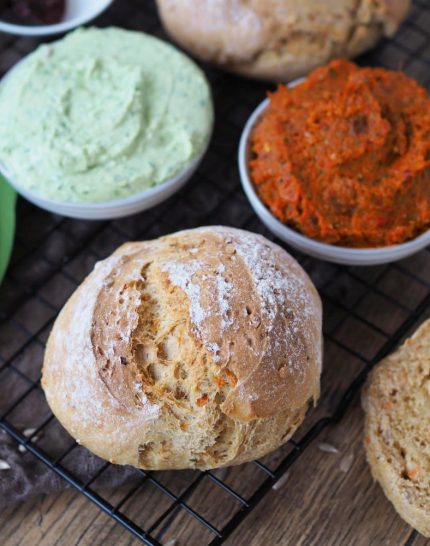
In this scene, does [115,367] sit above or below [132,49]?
below

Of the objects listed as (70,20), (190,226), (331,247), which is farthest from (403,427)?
(70,20)

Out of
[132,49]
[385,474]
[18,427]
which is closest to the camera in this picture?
[385,474]

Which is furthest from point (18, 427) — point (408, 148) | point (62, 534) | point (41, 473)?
point (408, 148)

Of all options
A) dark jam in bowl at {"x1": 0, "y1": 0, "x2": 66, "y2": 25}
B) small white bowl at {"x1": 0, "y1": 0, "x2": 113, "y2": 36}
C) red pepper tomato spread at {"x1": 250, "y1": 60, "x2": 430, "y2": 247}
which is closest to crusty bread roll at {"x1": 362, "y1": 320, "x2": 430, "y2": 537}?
red pepper tomato spread at {"x1": 250, "y1": 60, "x2": 430, "y2": 247}

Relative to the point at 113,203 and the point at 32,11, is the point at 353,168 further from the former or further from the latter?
the point at 32,11

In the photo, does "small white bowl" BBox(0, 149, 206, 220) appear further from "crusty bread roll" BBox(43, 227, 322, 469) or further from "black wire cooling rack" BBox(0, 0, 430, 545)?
"crusty bread roll" BBox(43, 227, 322, 469)

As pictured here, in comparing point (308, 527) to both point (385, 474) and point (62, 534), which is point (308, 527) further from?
point (62, 534)

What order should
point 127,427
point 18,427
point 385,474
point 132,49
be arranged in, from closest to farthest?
point 127,427, point 385,474, point 18,427, point 132,49

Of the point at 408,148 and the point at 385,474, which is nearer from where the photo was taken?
the point at 385,474
